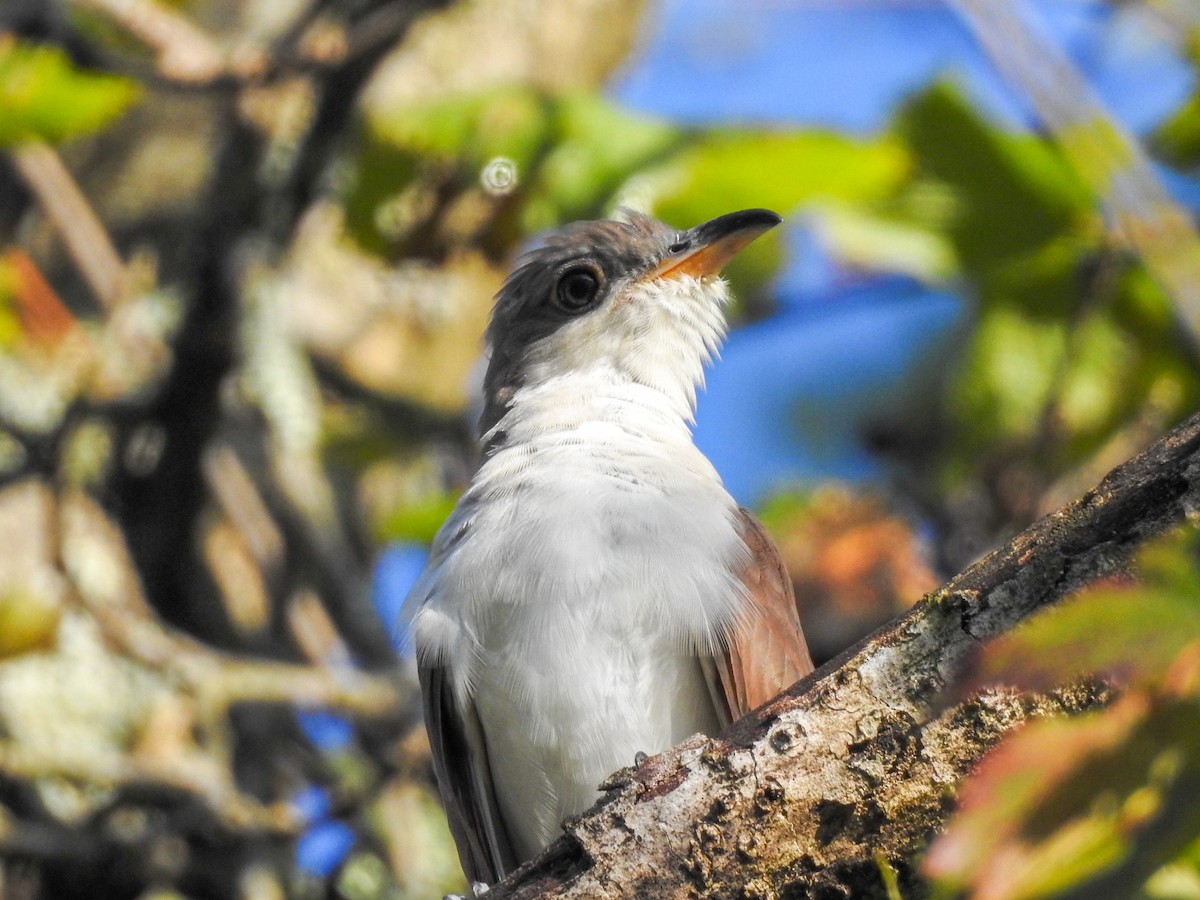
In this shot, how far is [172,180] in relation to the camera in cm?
761

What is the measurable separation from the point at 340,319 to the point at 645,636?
4.28 meters

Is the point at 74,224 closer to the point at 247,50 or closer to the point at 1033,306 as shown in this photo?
the point at 247,50

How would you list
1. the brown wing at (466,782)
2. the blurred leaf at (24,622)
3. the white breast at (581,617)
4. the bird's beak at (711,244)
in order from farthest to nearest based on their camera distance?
the bird's beak at (711,244)
the blurred leaf at (24,622)
the brown wing at (466,782)
the white breast at (581,617)

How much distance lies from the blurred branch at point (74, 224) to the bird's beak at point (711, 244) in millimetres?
2885

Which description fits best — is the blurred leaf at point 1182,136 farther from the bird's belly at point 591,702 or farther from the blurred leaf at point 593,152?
the bird's belly at point 591,702

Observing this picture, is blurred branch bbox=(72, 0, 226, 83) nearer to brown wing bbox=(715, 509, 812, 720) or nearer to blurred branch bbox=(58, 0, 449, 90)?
blurred branch bbox=(58, 0, 449, 90)

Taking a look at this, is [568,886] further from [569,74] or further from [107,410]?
[569,74]

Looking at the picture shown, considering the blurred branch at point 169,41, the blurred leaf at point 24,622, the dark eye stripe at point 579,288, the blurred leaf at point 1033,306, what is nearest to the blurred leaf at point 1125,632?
the dark eye stripe at point 579,288

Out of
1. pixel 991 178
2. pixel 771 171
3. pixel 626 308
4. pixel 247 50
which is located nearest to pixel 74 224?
pixel 247 50

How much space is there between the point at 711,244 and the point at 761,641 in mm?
1873

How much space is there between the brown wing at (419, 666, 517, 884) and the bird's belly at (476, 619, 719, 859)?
23 centimetres

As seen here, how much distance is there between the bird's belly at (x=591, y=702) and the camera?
14.2ft

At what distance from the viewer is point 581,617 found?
4.32m

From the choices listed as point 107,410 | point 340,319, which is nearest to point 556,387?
point 107,410
